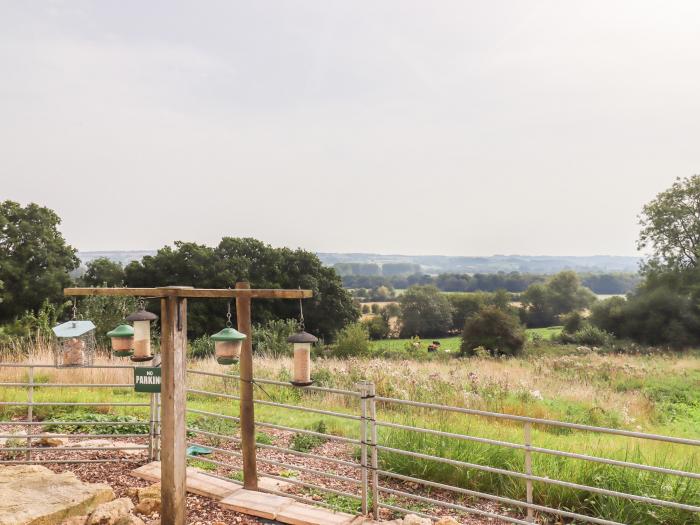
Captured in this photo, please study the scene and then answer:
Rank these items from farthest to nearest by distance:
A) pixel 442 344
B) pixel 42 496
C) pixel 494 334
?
pixel 442 344 → pixel 494 334 → pixel 42 496

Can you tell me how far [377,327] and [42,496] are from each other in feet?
156

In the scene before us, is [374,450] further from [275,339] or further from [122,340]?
[275,339]

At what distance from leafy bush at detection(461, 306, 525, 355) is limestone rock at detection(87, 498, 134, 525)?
1056 inches

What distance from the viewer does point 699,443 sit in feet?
12.5

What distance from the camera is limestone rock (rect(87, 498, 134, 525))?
16.0ft

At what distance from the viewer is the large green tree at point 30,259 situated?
31109mm

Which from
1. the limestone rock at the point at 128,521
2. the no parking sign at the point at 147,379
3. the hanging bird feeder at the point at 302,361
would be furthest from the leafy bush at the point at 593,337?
the limestone rock at the point at 128,521

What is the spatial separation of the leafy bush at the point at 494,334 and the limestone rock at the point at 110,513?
88.0 feet

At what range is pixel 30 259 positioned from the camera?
32.1 m

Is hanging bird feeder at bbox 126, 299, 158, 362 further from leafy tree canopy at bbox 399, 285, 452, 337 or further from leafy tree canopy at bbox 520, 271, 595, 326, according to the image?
leafy tree canopy at bbox 520, 271, 595, 326

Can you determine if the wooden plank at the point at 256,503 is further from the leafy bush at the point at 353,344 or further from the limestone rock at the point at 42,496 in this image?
the leafy bush at the point at 353,344

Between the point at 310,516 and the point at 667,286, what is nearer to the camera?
the point at 310,516

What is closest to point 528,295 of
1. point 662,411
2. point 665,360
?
point 665,360

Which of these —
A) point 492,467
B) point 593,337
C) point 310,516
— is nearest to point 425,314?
point 593,337
